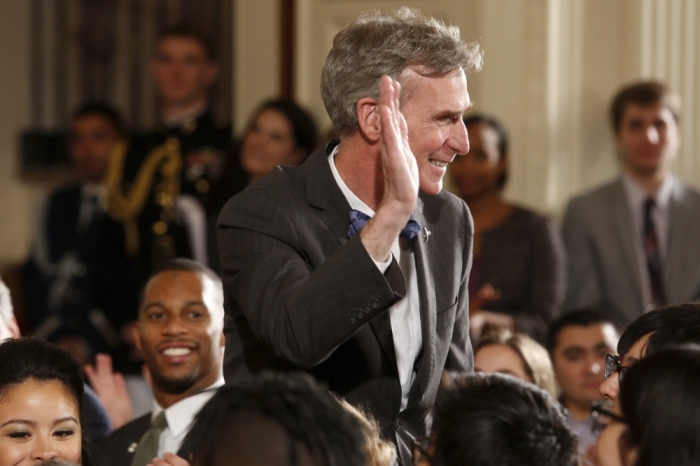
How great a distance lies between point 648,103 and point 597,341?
3.84ft

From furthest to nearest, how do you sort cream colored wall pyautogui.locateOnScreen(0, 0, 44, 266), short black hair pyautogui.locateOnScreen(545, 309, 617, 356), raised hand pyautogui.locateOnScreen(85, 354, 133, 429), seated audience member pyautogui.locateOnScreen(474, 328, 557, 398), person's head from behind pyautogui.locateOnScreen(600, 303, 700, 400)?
cream colored wall pyautogui.locateOnScreen(0, 0, 44, 266) < short black hair pyautogui.locateOnScreen(545, 309, 617, 356) < raised hand pyautogui.locateOnScreen(85, 354, 133, 429) < seated audience member pyautogui.locateOnScreen(474, 328, 557, 398) < person's head from behind pyautogui.locateOnScreen(600, 303, 700, 400)

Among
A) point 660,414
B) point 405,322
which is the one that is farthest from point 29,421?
point 660,414

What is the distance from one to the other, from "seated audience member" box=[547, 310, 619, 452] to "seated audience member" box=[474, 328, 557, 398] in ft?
1.47

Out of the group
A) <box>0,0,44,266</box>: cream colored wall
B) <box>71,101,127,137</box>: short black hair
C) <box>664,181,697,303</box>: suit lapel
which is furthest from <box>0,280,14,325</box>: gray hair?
<box>0,0,44,266</box>: cream colored wall

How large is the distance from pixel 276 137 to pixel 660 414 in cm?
330

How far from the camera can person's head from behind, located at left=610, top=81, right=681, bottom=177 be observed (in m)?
4.72

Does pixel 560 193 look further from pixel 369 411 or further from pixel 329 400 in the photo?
pixel 329 400

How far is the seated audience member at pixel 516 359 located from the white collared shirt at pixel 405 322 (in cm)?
109

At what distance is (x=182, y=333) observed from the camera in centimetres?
337

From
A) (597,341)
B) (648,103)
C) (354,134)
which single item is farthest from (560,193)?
(354,134)

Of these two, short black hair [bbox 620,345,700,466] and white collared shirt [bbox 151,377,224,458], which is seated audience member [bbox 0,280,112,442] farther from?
short black hair [bbox 620,345,700,466]

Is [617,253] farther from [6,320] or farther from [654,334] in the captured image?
[654,334]

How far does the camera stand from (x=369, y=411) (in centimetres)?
229

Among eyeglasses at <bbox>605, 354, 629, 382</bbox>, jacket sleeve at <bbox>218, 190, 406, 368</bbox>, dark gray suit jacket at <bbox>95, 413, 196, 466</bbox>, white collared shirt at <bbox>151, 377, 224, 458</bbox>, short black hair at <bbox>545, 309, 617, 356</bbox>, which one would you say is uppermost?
jacket sleeve at <bbox>218, 190, 406, 368</bbox>
